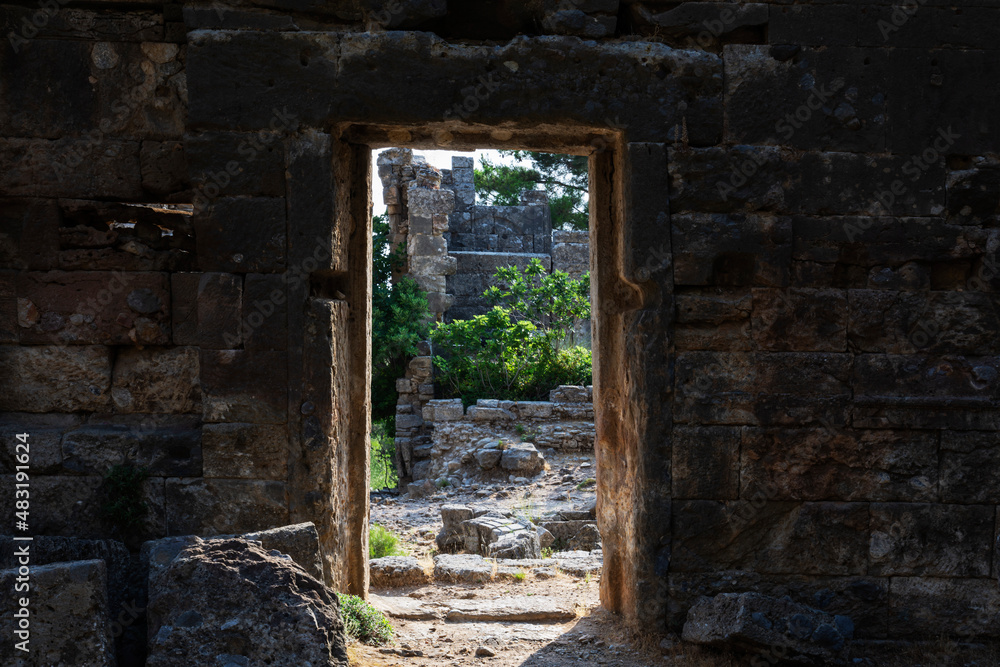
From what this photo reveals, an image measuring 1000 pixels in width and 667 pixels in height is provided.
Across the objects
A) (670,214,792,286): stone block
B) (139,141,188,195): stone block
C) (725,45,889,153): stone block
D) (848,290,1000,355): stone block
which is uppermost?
(725,45,889,153): stone block

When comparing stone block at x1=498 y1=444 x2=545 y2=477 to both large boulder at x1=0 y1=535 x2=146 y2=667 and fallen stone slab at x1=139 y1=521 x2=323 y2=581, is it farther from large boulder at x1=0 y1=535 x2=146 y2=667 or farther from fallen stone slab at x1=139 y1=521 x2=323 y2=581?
large boulder at x1=0 y1=535 x2=146 y2=667

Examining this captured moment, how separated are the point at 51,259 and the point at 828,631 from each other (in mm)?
4574

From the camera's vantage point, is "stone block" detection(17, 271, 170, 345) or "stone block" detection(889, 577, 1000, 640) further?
"stone block" detection(17, 271, 170, 345)

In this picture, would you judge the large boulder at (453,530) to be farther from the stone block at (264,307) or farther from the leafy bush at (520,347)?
the leafy bush at (520,347)

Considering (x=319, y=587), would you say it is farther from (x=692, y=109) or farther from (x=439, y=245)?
(x=439, y=245)

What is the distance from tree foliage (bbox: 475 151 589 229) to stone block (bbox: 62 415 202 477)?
17.5 meters

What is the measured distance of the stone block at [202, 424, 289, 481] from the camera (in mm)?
4070

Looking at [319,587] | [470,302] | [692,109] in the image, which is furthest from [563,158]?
[319,587]

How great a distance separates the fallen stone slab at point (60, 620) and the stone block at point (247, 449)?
994 millimetres

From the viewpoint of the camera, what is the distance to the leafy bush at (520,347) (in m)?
11.7

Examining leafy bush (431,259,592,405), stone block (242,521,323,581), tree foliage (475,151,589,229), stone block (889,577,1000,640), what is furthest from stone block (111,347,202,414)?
tree foliage (475,151,589,229)

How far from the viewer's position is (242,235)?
13.2ft

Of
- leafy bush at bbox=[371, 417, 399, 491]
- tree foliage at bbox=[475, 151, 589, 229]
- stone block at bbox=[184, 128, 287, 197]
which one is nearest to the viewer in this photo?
stone block at bbox=[184, 128, 287, 197]

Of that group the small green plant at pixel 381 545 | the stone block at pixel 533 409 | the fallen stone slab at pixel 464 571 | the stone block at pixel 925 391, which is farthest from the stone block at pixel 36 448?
the stone block at pixel 533 409
